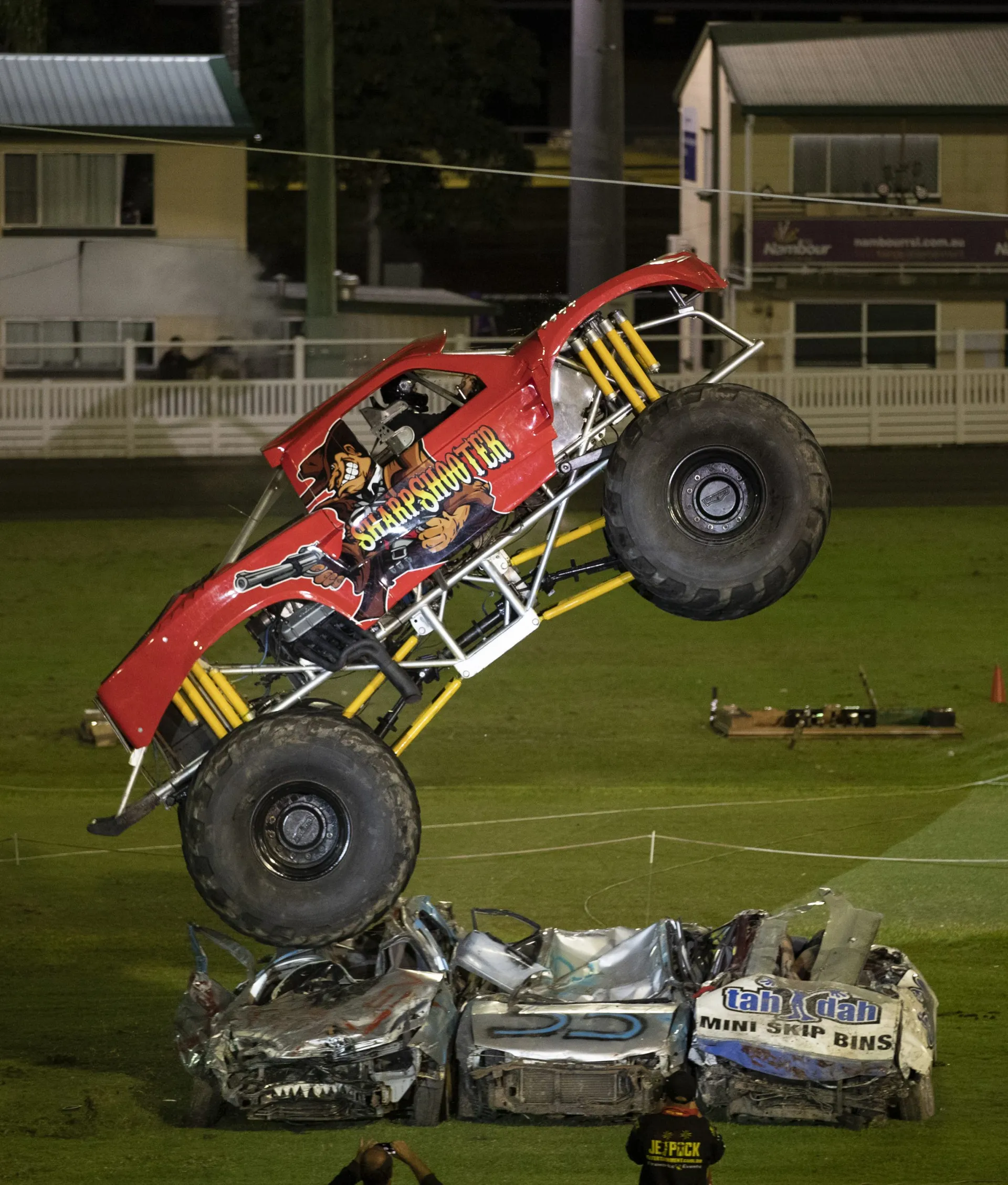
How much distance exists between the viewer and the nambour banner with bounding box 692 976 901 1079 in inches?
390

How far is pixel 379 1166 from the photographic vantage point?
25.7ft

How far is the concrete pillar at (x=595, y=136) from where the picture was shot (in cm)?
2645

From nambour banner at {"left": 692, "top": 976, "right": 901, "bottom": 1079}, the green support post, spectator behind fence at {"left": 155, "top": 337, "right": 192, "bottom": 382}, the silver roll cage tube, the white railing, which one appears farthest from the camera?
spectator behind fence at {"left": 155, "top": 337, "right": 192, "bottom": 382}

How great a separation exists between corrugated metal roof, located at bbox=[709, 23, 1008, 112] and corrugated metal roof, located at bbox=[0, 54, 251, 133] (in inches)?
443

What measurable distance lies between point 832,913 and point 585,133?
17506mm

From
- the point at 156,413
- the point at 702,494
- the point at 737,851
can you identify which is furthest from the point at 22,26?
the point at 702,494

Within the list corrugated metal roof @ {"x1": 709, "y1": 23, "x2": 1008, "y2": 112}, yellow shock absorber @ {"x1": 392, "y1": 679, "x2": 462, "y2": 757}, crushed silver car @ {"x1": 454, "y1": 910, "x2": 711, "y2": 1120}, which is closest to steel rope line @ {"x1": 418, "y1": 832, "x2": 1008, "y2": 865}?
crushed silver car @ {"x1": 454, "y1": 910, "x2": 711, "y2": 1120}

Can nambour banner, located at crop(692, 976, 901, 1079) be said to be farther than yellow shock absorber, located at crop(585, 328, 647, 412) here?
Yes

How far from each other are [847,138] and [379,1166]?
36737mm

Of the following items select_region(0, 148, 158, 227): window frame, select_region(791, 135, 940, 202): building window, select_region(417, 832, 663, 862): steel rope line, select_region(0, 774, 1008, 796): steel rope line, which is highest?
select_region(791, 135, 940, 202): building window

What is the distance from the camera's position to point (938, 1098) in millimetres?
10766

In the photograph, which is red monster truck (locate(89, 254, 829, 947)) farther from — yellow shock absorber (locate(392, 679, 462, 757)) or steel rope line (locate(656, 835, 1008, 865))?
steel rope line (locate(656, 835, 1008, 865))

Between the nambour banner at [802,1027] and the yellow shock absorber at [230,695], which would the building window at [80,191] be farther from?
the nambour banner at [802,1027]

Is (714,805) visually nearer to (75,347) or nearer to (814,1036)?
(814,1036)
